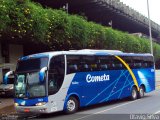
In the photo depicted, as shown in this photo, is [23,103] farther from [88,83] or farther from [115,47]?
[115,47]

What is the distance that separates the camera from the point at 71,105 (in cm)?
1748

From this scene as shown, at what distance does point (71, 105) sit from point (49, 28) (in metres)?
7.55

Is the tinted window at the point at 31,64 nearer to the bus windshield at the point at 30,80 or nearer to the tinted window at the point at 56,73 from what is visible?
the bus windshield at the point at 30,80

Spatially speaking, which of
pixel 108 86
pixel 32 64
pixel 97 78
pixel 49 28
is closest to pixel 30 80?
pixel 32 64

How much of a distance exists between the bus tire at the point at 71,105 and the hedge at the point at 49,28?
5288mm

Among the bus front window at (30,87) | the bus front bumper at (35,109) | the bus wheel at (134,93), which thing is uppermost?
the bus front window at (30,87)

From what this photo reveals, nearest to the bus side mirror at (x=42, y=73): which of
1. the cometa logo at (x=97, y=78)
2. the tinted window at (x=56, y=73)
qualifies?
the tinted window at (x=56, y=73)

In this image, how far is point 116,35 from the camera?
114 feet

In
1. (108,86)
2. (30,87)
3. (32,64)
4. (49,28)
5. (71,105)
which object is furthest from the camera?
(49,28)

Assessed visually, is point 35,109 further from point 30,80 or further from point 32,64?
point 32,64

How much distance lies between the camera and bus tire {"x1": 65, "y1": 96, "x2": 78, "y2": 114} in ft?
56.5

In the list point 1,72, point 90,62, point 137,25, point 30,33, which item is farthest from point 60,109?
point 137,25

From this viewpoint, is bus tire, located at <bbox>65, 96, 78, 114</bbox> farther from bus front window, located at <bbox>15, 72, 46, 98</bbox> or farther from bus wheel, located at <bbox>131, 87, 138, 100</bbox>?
bus wheel, located at <bbox>131, 87, 138, 100</bbox>

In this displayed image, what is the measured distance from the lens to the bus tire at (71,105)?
17.2 m
